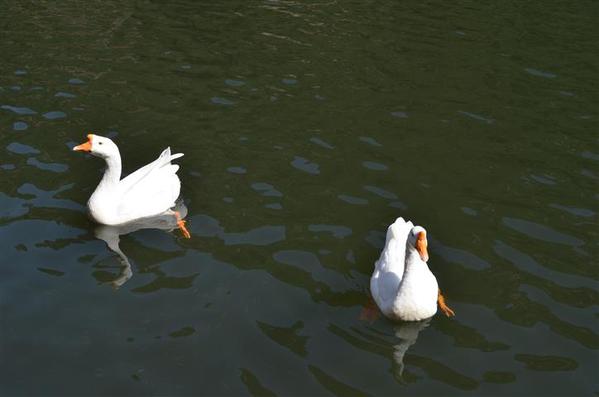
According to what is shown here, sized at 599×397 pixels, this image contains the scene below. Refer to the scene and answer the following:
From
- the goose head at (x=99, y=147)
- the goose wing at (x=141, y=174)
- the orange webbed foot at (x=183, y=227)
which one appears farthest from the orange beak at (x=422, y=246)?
the goose head at (x=99, y=147)

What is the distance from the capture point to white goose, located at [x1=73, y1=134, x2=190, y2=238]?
9430 millimetres

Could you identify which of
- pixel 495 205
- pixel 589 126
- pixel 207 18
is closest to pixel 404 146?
pixel 495 205

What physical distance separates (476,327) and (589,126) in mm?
6254

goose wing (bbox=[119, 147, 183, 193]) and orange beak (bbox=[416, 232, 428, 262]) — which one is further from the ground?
orange beak (bbox=[416, 232, 428, 262])

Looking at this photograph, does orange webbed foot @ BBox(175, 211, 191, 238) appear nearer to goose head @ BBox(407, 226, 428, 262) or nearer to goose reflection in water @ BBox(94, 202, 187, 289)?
goose reflection in water @ BBox(94, 202, 187, 289)

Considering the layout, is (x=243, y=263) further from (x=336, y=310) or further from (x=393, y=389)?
(x=393, y=389)

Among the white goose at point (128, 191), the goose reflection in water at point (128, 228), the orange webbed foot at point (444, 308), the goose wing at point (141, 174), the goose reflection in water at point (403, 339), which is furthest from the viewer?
the goose wing at point (141, 174)

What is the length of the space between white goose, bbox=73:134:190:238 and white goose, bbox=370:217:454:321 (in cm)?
285

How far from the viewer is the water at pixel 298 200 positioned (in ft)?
24.2

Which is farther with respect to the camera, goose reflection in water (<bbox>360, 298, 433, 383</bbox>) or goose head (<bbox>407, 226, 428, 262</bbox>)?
→ goose head (<bbox>407, 226, 428, 262</bbox>)

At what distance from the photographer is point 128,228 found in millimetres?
9648

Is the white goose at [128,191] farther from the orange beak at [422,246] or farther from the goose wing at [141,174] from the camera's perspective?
the orange beak at [422,246]

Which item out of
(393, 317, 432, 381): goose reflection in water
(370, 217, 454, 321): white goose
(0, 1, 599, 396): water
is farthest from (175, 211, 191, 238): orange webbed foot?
(393, 317, 432, 381): goose reflection in water

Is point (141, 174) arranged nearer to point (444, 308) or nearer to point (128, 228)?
point (128, 228)
